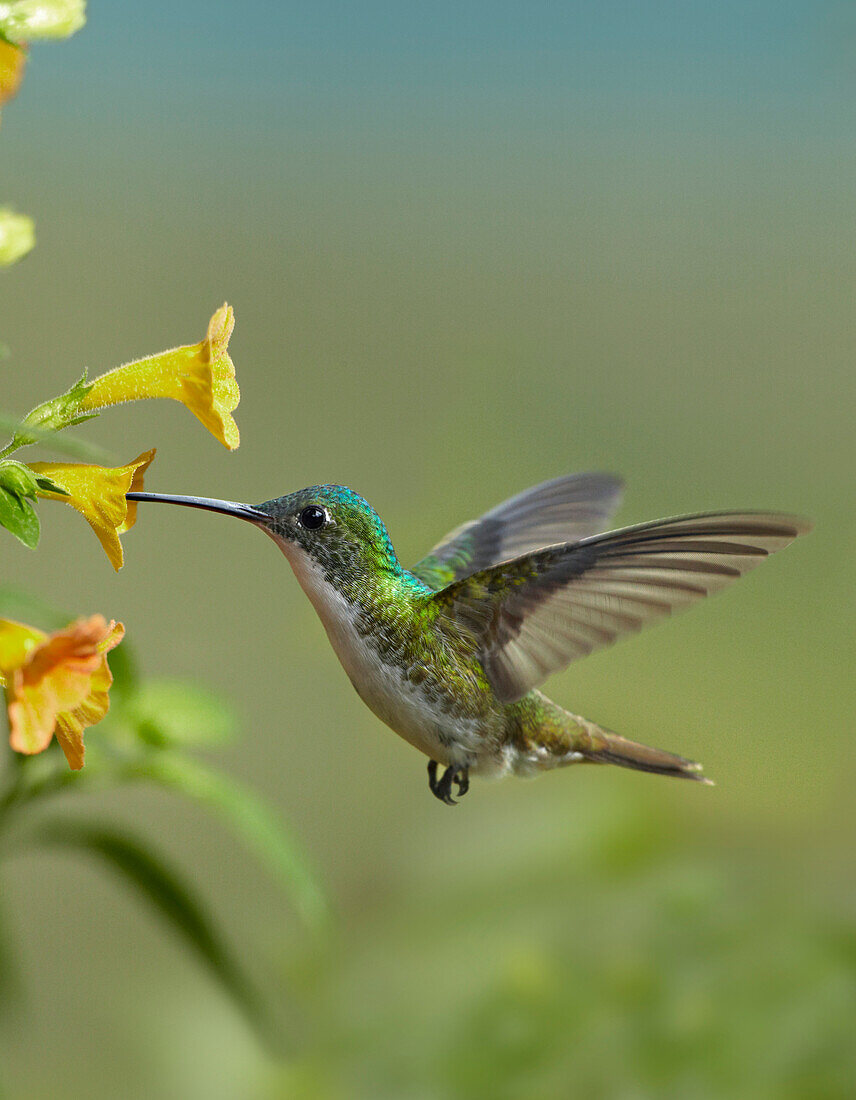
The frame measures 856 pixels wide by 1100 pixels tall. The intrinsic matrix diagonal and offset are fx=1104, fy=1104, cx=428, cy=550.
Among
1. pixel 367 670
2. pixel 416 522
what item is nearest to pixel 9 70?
pixel 367 670

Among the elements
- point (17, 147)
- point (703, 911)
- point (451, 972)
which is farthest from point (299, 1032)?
point (17, 147)

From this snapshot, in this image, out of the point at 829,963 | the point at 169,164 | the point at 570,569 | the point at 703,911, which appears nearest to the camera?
the point at 570,569

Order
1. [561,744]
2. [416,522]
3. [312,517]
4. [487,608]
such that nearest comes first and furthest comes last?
[312,517] < [487,608] < [561,744] < [416,522]

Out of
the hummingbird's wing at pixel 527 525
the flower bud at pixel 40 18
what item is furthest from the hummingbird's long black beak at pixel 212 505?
the hummingbird's wing at pixel 527 525

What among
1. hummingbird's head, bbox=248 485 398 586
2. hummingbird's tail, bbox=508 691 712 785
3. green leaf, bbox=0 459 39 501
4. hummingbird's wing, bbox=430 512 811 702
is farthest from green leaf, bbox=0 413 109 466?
hummingbird's tail, bbox=508 691 712 785

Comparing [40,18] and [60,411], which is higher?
[40,18]

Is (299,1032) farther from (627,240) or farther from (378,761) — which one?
(627,240)

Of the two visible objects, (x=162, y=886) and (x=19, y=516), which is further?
(x=162, y=886)

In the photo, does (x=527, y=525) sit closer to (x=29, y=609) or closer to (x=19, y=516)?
(x=29, y=609)
